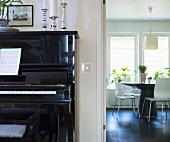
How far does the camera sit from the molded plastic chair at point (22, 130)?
213 cm

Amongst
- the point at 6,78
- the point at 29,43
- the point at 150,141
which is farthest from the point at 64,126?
the point at 150,141

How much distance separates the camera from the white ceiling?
4672mm

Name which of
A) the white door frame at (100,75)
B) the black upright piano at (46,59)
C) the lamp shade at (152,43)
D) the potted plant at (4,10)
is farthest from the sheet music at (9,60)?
the lamp shade at (152,43)

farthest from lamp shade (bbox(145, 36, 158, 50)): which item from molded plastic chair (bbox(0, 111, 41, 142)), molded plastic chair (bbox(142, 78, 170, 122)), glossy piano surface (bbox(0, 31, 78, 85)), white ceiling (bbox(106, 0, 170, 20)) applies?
molded plastic chair (bbox(0, 111, 41, 142))

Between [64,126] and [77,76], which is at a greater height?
[77,76]

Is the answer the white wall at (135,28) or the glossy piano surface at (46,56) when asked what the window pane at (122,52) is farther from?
the glossy piano surface at (46,56)

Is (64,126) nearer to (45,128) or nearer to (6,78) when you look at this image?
(45,128)

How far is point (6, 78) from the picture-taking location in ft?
7.99

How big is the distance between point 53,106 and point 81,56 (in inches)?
31.6

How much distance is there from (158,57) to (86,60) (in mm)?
4238

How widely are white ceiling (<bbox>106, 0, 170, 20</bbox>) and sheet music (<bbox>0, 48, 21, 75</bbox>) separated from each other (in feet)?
8.65

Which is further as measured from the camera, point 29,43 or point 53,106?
point 29,43

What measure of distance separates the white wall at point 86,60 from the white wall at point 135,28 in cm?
366

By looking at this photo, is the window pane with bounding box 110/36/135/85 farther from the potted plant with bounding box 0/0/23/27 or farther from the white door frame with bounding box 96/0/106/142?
the potted plant with bounding box 0/0/23/27
